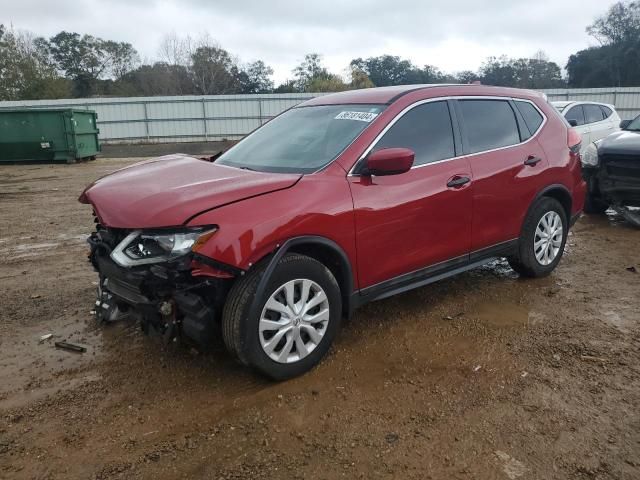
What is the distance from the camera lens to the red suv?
2912mm

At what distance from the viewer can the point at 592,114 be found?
441 inches

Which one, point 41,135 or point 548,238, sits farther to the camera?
point 41,135

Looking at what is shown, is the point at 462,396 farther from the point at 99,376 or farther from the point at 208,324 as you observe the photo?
A: the point at 99,376

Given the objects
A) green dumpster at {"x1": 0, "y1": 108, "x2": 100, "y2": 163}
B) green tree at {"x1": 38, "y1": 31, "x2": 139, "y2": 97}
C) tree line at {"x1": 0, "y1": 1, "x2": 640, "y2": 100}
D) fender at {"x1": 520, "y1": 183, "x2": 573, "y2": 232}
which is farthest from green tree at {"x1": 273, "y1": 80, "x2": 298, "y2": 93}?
fender at {"x1": 520, "y1": 183, "x2": 573, "y2": 232}

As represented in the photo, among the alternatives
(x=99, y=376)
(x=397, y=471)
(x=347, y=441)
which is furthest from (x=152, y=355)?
(x=397, y=471)

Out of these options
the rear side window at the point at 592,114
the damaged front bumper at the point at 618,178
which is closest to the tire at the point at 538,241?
the damaged front bumper at the point at 618,178

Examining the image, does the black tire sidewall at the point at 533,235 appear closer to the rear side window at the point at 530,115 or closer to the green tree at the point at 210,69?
the rear side window at the point at 530,115

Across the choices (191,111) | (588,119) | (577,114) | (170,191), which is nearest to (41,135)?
(191,111)

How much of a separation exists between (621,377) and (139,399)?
296cm

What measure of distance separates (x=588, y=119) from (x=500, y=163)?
Result: 816 centimetres

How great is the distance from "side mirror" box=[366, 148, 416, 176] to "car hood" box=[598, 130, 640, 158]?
483 centimetres

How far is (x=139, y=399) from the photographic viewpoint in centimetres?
307

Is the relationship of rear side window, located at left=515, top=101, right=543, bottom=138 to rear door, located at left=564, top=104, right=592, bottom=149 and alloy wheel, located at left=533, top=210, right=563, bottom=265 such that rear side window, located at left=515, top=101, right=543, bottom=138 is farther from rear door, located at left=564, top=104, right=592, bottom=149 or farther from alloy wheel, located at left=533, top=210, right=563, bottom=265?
rear door, located at left=564, top=104, right=592, bottom=149

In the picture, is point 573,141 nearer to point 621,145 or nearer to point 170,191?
point 621,145
